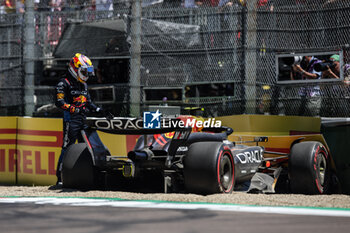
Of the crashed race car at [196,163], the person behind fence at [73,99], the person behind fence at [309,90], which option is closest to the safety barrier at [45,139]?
the person behind fence at [73,99]

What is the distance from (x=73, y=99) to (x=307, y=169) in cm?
328

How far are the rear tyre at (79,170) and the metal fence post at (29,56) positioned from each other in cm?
368

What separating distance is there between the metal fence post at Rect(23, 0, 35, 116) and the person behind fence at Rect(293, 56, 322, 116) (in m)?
4.63

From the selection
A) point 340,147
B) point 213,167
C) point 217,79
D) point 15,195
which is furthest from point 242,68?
point 15,195

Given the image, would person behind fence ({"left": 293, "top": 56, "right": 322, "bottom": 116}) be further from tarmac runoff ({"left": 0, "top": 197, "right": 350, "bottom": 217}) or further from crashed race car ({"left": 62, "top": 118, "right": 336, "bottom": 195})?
tarmac runoff ({"left": 0, "top": 197, "right": 350, "bottom": 217})

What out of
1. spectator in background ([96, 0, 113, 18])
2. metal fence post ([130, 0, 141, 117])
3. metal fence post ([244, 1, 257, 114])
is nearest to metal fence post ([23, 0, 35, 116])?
spectator in background ([96, 0, 113, 18])

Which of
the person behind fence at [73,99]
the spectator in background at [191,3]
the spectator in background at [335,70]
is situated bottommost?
the person behind fence at [73,99]

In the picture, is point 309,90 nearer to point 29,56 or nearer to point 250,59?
point 250,59

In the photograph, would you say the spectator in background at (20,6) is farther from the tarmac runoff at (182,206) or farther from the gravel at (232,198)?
the tarmac runoff at (182,206)

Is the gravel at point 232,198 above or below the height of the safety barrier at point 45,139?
below

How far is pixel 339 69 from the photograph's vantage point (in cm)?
957

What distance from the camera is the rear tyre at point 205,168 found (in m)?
6.20

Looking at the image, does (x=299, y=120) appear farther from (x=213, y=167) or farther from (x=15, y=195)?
(x=15, y=195)

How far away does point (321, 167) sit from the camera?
24.1ft
